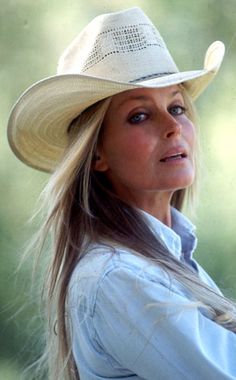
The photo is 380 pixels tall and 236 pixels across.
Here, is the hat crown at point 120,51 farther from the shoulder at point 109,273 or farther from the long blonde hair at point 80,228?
the shoulder at point 109,273

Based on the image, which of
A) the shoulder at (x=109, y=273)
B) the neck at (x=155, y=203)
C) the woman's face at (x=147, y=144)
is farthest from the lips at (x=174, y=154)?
the shoulder at (x=109, y=273)

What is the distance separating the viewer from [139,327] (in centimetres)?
164

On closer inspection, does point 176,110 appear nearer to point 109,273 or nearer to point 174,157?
point 174,157

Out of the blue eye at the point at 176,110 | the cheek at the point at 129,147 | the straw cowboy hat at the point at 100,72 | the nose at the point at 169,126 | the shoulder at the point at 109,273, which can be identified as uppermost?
the straw cowboy hat at the point at 100,72

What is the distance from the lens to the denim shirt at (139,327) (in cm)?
160

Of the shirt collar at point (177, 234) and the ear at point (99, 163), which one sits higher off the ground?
the ear at point (99, 163)

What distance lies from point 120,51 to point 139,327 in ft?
2.17

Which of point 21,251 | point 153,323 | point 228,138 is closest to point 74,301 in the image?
point 153,323

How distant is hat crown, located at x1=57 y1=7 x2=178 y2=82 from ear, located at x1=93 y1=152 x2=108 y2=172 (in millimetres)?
177

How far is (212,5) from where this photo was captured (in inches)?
130

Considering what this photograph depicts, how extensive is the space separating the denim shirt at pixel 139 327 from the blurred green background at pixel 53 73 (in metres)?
1.39

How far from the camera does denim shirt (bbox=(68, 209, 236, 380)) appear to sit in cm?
160

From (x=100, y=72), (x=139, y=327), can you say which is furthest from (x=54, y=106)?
(x=139, y=327)

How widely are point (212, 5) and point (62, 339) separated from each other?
5.58 feet
